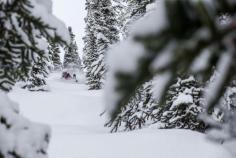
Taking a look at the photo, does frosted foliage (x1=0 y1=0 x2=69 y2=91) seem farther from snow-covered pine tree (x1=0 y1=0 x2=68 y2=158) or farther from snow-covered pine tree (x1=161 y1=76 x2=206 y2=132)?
snow-covered pine tree (x1=161 y1=76 x2=206 y2=132)

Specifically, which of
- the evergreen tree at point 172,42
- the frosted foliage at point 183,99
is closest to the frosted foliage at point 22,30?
the evergreen tree at point 172,42

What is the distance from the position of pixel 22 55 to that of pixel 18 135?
2.26 ft

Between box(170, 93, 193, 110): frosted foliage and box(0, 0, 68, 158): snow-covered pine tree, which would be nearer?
box(0, 0, 68, 158): snow-covered pine tree

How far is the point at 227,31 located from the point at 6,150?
2371 mm

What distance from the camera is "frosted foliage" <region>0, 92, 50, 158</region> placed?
3.18 meters

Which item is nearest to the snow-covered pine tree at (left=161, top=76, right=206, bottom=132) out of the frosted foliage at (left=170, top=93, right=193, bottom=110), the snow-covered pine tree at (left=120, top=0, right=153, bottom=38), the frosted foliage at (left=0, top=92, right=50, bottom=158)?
the frosted foliage at (left=170, top=93, right=193, bottom=110)

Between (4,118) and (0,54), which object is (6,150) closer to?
(4,118)

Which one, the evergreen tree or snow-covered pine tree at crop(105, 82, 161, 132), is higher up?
the evergreen tree

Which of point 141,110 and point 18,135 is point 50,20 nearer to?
point 18,135

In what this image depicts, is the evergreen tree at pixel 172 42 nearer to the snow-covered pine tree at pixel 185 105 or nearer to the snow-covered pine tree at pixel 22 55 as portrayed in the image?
the snow-covered pine tree at pixel 22 55

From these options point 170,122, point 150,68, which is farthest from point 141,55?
point 170,122

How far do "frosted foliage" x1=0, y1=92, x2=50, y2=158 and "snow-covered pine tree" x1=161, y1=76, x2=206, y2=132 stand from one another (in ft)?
21.6

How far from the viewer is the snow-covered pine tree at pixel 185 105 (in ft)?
32.4

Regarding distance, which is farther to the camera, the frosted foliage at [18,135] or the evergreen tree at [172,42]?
the frosted foliage at [18,135]
